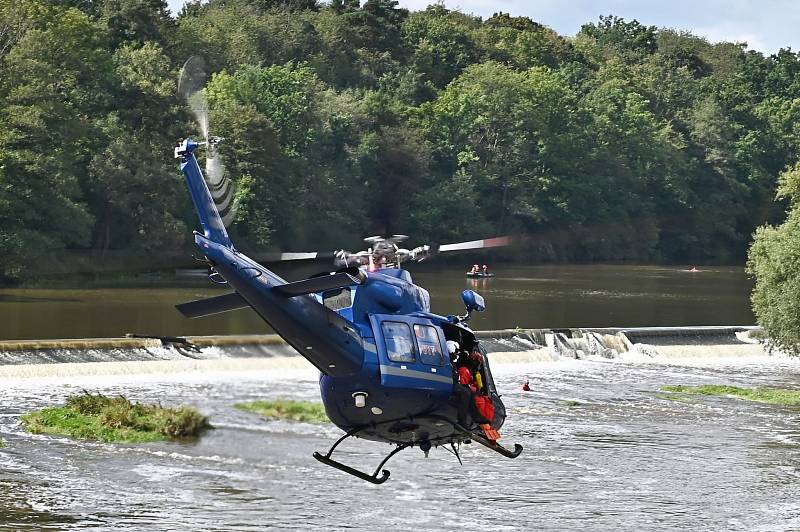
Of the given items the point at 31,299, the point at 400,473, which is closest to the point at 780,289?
the point at 400,473

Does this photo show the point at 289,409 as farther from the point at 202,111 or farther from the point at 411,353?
the point at 202,111

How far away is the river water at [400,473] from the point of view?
27344 mm

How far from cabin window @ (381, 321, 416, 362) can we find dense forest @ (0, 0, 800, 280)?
3895cm

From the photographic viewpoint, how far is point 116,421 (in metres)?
33.1

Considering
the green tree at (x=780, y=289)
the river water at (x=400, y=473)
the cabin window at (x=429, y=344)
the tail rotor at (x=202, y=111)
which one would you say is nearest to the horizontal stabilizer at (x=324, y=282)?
the tail rotor at (x=202, y=111)

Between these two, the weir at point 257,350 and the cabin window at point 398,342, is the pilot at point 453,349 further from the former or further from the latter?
the weir at point 257,350

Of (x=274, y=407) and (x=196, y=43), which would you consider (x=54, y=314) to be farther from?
(x=196, y=43)

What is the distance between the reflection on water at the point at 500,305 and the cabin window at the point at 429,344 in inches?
1166

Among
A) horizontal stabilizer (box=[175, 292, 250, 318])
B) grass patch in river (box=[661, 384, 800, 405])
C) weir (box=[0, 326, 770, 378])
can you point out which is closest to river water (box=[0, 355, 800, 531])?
weir (box=[0, 326, 770, 378])

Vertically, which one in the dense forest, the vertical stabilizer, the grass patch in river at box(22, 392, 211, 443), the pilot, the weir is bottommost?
the grass patch in river at box(22, 392, 211, 443)

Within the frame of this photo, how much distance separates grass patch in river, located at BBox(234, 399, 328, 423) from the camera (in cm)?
3338

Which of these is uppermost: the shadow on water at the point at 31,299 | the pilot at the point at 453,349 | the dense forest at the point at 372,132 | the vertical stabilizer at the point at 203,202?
the dense forest at the point at 372,132

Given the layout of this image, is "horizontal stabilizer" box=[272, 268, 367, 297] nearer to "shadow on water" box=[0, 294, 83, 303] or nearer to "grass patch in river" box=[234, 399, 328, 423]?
"grass patch in river" box=[234, 399, 328, 423]

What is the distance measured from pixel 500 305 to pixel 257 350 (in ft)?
77.6
